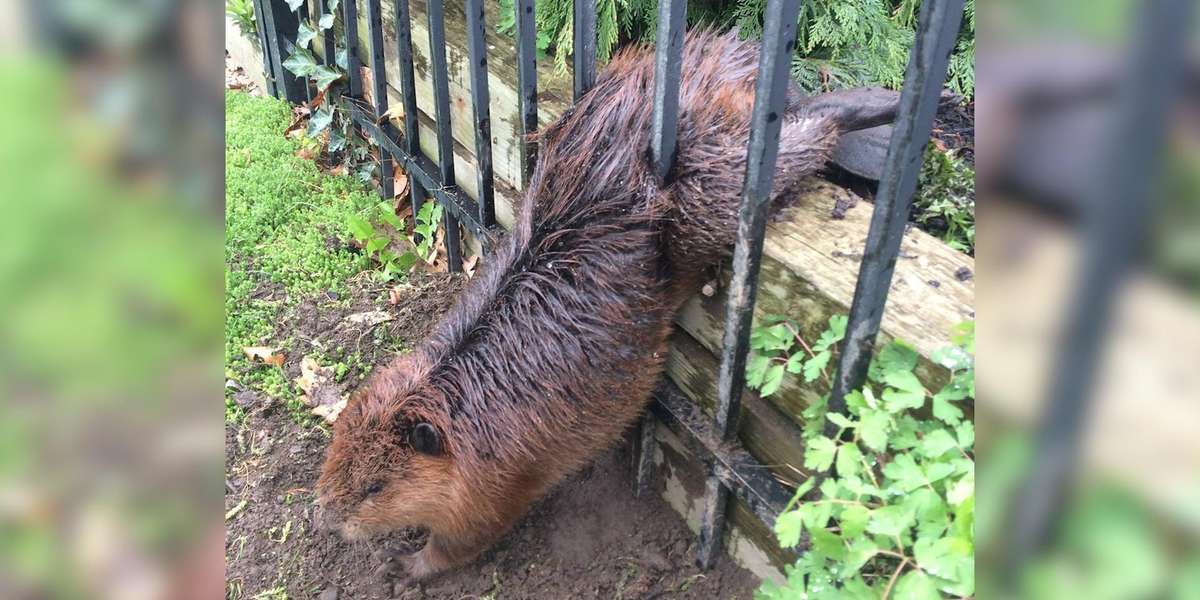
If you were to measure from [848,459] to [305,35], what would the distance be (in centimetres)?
435

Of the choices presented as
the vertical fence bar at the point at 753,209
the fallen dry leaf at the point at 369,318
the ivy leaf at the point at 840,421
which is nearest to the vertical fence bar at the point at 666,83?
the vertical fence bar at the point at 753,209

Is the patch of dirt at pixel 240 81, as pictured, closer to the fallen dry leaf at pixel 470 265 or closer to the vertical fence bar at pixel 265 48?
the vertical fence bar at pixel 265 48

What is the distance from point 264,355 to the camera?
3557mm

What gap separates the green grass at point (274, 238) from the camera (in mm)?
3652

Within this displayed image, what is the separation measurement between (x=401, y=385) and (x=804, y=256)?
1313 mm

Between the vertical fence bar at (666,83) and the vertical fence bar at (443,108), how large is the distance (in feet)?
3.72

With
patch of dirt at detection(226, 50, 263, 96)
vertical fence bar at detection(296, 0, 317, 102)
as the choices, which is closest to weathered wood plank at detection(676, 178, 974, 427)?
vertical fence bar at detection(296, 0, 317, 102)

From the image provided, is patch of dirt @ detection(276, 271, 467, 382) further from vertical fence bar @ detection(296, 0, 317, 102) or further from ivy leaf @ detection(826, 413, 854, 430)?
ivy leaf @ detection(826, 413, 854, 430)

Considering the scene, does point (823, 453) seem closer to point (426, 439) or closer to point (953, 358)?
point (953, 358)

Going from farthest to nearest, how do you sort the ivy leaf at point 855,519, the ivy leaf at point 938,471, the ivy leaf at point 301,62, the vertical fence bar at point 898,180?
the ivy leaf at point 301,62 → the ivy leaf at point 855,519 → the ivy leaf at point 938,471 → the vertical fence bar at point 898,180
